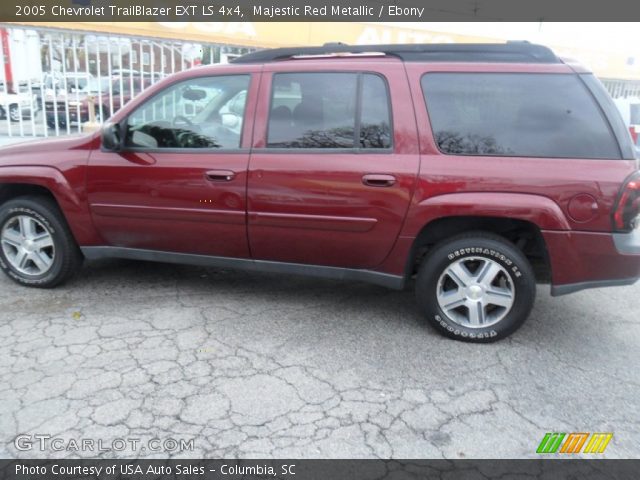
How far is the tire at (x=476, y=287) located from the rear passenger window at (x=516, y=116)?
2.03 ft

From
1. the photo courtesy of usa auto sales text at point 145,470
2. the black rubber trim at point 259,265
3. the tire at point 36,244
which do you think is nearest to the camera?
the photo courtesy of usa auto sales text at point 145,470

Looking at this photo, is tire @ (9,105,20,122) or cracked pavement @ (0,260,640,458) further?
tire @ (9,105,20,122)

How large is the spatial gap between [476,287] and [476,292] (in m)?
0.03

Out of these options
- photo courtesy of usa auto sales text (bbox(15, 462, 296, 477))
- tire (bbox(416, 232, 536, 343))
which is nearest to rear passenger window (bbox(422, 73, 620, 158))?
tire (bbox(416, 232, 536, 343))

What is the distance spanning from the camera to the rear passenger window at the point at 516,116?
128 inches

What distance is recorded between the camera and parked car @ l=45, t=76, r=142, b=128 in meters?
7.89

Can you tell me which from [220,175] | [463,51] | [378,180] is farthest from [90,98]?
[463,51]

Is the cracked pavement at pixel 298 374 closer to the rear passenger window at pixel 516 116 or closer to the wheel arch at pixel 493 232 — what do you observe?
the wheel arch at pixel 493 232

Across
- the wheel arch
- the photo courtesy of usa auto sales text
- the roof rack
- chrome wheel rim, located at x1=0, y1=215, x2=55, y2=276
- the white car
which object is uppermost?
the roof rack

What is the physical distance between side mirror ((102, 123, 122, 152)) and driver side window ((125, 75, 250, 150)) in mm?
67

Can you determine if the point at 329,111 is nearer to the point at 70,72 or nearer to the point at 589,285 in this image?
the point at 589,285

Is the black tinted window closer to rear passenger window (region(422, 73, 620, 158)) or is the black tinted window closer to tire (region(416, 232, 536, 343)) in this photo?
rear passenger window (region(422, 73, 620, 158))

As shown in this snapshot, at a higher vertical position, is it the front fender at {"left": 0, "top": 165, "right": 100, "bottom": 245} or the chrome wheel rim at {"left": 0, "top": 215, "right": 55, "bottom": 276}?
the front fender at {"left": 0, "top": 165, "right": 100, "bottom": 245}
